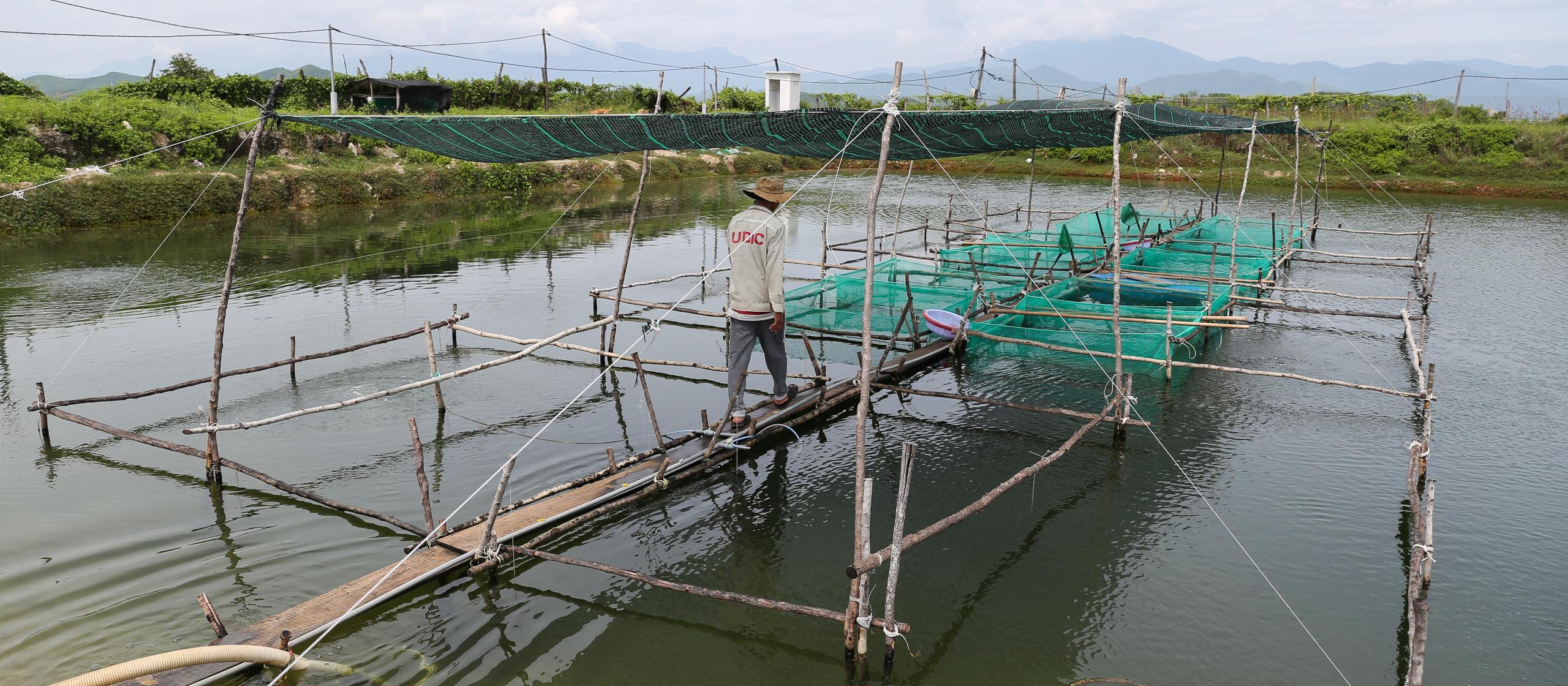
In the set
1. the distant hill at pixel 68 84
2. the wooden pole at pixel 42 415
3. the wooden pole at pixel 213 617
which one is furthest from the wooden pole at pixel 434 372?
the distant hill at pixel 68 84

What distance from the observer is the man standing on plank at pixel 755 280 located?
736cm

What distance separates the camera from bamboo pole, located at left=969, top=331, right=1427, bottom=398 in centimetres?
827

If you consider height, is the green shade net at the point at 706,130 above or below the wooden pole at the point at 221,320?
above

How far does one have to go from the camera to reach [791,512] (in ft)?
23.4

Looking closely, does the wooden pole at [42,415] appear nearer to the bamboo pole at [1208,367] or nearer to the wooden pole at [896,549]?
the wooden pole at [896,549]

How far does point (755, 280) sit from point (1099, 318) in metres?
4.99

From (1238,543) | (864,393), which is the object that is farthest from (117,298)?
(1238,543)

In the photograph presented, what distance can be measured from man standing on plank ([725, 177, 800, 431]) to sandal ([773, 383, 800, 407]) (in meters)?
0.72

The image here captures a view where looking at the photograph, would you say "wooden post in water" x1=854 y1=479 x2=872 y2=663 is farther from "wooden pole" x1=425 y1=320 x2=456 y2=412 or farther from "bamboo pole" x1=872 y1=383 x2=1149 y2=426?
"wooden pole" x1=425 y1=320 x2=456 y2=412

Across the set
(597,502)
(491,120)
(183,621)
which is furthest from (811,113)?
(183,621)

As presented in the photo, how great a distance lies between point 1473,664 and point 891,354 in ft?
21.9

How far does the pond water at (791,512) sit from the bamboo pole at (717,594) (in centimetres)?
36

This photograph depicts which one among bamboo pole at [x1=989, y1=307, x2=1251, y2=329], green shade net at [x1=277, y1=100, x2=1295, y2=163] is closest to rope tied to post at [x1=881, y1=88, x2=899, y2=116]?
Result: green shade net at [x1=277, y1=100, x2=1295, y2=163]

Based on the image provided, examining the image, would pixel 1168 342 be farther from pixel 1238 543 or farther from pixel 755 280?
pixel 755 280
